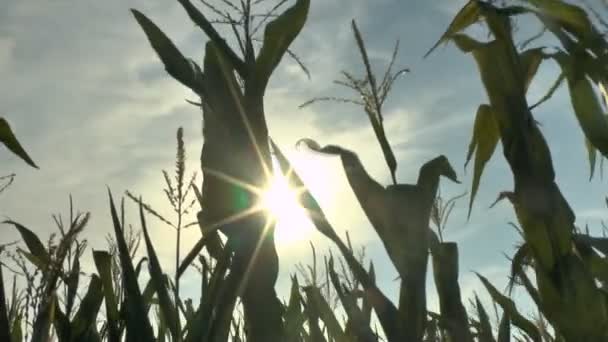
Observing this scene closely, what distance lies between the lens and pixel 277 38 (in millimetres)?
1449

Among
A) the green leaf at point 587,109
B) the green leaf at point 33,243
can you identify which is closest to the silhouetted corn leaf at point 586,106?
the green leaf at point 587,109

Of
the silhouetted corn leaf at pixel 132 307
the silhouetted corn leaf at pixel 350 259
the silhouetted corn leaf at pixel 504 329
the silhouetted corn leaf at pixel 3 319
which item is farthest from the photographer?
the silhouetted corn leaf at pixel 504 329

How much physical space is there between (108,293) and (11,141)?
38 centimetres

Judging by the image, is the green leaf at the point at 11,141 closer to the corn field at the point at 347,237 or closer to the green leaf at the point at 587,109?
the corn field at the point at 347,237

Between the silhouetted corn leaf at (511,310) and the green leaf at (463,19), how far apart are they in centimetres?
77

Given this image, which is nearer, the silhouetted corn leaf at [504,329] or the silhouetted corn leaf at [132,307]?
the silhouetted corn leaf at [132,307]

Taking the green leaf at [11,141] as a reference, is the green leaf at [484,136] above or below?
above

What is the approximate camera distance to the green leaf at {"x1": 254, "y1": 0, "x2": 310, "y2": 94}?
4.56 feet

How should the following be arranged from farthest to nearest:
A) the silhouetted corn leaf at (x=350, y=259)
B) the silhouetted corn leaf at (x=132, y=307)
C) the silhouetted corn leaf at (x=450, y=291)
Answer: the silhouetted corn leaf at (x=450, y=291)
the silhouetted corn leaf at (x=350, y=259)
the silhouetted corn leaf at (x=132, y=307)

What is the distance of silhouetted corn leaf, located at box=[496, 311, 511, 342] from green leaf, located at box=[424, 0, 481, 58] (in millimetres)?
867

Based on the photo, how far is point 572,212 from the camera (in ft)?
5.69

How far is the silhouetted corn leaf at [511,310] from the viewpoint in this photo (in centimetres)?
201

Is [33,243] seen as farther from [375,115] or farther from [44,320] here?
[375,115]

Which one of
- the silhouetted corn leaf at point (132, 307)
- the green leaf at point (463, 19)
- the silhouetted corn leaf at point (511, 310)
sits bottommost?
the silhouetted corn leaf at point (132, 307)
